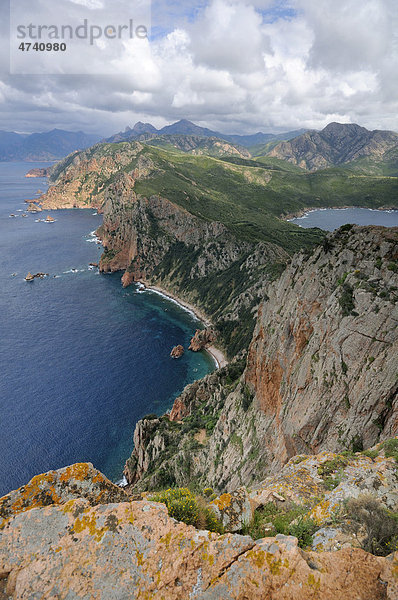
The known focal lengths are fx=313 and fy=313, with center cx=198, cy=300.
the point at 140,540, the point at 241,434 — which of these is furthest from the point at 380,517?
the point at 241,434

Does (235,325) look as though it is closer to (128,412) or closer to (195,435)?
(128,412)

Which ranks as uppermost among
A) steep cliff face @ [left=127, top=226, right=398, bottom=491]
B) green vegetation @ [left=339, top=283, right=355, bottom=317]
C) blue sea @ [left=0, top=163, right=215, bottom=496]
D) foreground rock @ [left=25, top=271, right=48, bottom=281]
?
green vegetation @ [left=339, top=283, right=355, bottom=317]

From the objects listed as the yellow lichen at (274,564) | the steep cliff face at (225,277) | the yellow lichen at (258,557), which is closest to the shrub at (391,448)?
the yellow lichen at (274,564)

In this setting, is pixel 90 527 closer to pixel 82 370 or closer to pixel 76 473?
pixel 76 473

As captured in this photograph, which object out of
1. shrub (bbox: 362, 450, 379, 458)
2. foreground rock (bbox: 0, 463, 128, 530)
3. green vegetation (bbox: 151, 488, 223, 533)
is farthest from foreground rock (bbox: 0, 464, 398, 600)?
shrub (bbox: 362, 450, 379, 458)

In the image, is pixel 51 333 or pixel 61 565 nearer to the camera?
pixel 61 565

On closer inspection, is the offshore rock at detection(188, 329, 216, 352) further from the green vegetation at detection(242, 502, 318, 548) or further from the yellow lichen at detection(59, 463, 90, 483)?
the yellow lichen at detection(59, 463, 90, 483)
